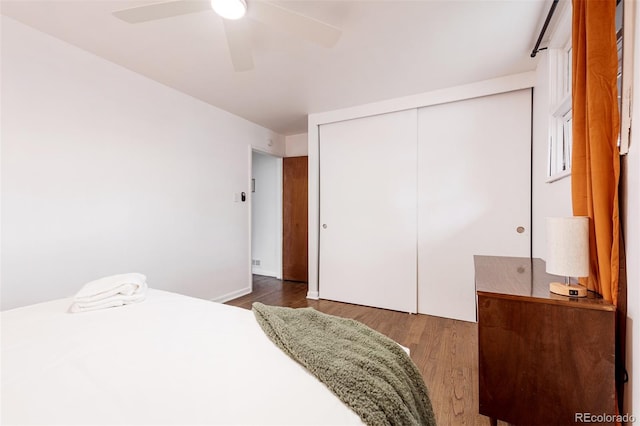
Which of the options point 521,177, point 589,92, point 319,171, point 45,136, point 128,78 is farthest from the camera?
point 319,171

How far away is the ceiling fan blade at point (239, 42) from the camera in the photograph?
4.73 ft

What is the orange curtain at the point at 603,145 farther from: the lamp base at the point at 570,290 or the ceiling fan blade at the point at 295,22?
the ceiling fan blade at the point at 295,22

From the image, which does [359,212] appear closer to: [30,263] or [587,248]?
[587,248]

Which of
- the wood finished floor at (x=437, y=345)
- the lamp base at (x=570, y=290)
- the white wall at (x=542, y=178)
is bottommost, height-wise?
the wood finished floor at (x=437, y=345)

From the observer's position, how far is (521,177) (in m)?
2.49

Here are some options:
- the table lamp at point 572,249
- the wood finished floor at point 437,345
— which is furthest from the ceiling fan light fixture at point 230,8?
the wood finished floor at point 437,345

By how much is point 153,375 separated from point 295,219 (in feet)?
11.6

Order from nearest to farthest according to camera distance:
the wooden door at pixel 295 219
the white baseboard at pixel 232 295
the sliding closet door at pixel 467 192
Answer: the sliding closet door at pixel 467 192
the white baseboard at pixel 232 295
the wooden door at pixel 295 219

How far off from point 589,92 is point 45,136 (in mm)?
3070

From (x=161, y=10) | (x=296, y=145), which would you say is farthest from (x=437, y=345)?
(x=296, y=145)

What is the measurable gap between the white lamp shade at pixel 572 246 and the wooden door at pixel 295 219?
3.30 metres

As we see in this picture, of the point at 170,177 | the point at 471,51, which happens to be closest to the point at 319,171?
the point at 170,177

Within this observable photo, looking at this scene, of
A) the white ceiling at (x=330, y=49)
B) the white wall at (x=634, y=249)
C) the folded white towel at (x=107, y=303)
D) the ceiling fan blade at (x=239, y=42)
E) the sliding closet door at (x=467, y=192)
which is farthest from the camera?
the sliding closet door at (x=467, y=192)

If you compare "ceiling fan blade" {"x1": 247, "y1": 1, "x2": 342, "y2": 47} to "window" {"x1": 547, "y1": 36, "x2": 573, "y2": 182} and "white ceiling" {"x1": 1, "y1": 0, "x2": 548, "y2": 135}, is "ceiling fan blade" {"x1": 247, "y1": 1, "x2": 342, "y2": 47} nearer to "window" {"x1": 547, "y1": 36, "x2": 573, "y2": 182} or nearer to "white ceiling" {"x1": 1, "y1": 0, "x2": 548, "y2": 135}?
"white ceiling" {"x1": 1, "y1": 0, "x2": 548, "y2": 135}
